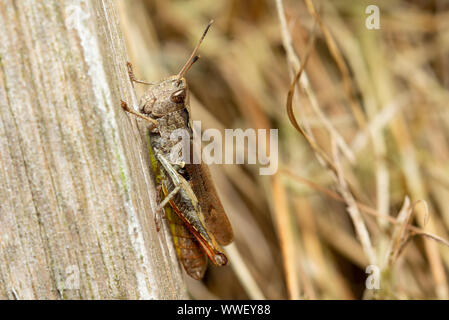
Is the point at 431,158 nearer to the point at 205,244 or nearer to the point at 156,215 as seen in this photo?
the point at 205,244

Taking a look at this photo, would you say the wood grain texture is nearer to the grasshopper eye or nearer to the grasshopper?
the grasshopper

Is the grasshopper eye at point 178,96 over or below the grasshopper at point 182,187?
over

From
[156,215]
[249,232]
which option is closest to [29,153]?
[156,215]

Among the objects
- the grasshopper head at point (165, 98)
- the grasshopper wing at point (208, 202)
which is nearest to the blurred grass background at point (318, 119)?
the grasshopper wing at point (208, 202)

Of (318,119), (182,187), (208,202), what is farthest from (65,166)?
(318,119)

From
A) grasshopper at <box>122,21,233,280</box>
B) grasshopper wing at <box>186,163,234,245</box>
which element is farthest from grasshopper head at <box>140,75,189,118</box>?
grasshopper wing at <box>186,163,234,245</box>

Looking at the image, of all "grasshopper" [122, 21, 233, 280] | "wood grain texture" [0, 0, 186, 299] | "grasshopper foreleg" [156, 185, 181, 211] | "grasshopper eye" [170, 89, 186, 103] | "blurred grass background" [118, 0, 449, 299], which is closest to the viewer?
"wood grain texture" [0, 0, 186, 299]

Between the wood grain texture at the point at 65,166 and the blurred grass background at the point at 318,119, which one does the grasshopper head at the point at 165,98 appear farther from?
the blurred grass background at the point at 318,119

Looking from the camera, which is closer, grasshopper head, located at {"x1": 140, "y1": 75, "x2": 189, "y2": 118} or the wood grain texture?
the wood grain texture
